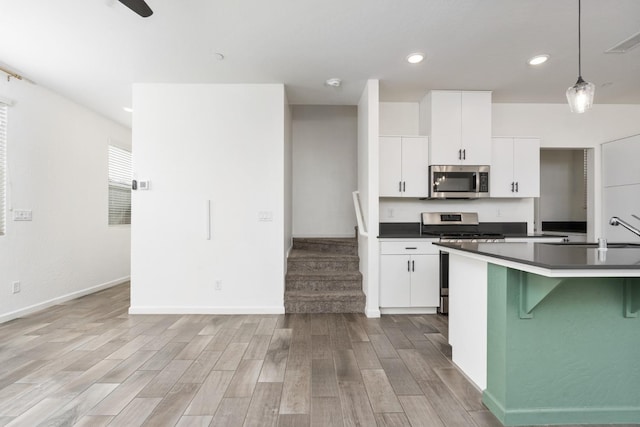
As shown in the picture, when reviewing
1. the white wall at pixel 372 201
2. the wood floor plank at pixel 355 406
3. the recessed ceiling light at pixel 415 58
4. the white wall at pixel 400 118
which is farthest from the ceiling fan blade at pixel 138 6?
the white wall at pixel 400 118

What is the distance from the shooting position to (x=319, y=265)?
422cm

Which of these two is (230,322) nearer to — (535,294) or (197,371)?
(197,371)

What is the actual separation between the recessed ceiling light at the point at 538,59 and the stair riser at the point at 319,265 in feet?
9.36

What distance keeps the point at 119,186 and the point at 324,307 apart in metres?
3.97

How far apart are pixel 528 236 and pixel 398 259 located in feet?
4.95

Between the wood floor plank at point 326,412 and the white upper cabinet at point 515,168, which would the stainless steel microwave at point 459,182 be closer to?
the white upper cabinet at point 515,168

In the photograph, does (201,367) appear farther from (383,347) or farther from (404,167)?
(404,167)

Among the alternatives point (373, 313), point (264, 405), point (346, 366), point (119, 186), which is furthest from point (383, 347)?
point (119, 186)

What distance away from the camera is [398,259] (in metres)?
3.68

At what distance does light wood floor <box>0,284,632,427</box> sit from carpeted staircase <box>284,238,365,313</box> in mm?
305

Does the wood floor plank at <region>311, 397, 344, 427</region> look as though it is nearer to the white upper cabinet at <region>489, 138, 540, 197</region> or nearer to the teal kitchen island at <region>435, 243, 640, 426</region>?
the teal kitchen island at <region>435, 243, 640, 426</region>

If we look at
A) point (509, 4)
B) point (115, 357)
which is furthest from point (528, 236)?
point (115, 357)

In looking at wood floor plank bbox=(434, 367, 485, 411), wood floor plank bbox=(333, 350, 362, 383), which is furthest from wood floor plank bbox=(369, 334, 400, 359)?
wood floor plank bbox=(434, 367, 485, 411)

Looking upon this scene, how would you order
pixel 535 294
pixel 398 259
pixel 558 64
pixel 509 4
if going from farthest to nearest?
pixel 398 259 < pixel 558 64 < pixel 509 4 < pixel 535 294
